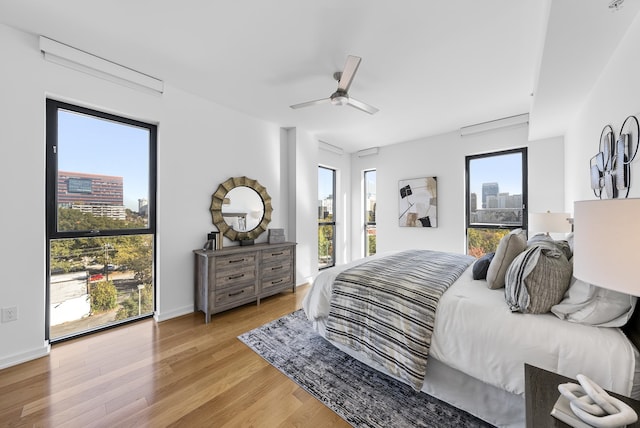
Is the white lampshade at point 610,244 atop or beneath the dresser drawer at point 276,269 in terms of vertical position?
atop

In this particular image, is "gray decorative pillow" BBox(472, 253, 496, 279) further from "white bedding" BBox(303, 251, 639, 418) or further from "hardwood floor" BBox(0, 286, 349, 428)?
"hardwood floor" BBox(0, 286, 349, 428)

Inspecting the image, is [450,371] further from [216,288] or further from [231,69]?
[231,69]

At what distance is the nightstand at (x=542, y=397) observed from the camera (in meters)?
0.82

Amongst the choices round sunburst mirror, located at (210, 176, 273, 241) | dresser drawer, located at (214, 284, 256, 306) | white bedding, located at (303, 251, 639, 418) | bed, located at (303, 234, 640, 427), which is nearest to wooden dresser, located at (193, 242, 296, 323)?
dresser drawer, located at (214, 284, 256, 306)

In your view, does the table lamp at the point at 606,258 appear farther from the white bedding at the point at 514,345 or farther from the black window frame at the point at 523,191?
the black window frame at the point at 523,191

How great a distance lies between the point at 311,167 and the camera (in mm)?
4270

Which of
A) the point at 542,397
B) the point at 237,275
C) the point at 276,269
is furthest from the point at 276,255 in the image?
the point at 542,397

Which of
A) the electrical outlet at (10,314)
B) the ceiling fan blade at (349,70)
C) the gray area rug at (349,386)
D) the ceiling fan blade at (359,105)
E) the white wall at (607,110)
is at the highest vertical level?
the ceiling fan blade at (349,70)

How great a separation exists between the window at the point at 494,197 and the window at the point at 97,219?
Result: 4.51m

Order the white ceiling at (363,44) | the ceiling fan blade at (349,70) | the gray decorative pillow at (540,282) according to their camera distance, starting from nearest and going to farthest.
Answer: the gray decorative pillow at (540,282), the white ceiling at (363,44), the ceiling fan blade at (349,70)

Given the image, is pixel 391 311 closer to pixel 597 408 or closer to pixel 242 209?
pixel 597 408

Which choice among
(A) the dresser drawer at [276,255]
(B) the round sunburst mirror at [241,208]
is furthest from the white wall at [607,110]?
(B) the round sunburst mirror at [241,208]

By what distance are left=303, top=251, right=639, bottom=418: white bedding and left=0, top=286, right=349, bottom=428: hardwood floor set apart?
810mm

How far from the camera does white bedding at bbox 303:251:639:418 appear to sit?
1.10 meters
